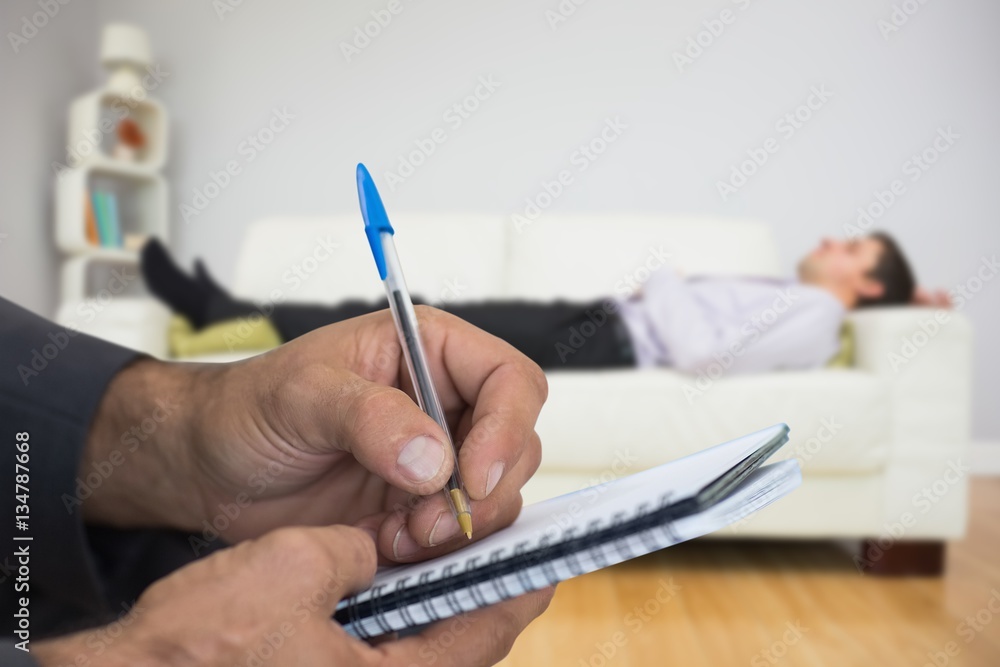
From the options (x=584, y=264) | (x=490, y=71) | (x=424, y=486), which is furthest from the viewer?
(x=490, y=71)

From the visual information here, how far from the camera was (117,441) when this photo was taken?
0.52 meters

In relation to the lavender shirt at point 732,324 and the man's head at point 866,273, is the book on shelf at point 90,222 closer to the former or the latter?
the lavender shirt at point 732,324

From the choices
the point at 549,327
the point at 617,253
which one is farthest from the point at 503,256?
the point at 549,327

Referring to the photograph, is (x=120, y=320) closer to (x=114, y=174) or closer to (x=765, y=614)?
(x=765, y=614)

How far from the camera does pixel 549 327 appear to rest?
5.94ft

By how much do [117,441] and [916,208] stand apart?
3028 mm

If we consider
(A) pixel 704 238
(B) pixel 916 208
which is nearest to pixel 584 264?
(A) pixel 704 238

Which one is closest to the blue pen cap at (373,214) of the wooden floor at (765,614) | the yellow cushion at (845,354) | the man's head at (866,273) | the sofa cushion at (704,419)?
the wooden floor at (765,614)

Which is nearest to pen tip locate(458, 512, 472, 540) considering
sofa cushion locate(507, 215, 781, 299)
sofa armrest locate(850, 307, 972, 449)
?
sofa armrest locate(850, 307, 972, 449)

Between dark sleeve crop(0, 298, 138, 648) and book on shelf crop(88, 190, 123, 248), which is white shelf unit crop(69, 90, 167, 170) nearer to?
book on shelf crop(88, 190, 123, 248)

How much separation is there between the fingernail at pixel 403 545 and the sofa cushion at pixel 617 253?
1.76 m

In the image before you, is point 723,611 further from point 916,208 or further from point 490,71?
point 490,71

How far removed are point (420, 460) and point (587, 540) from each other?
13 cm

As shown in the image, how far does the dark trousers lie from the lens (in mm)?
1804
